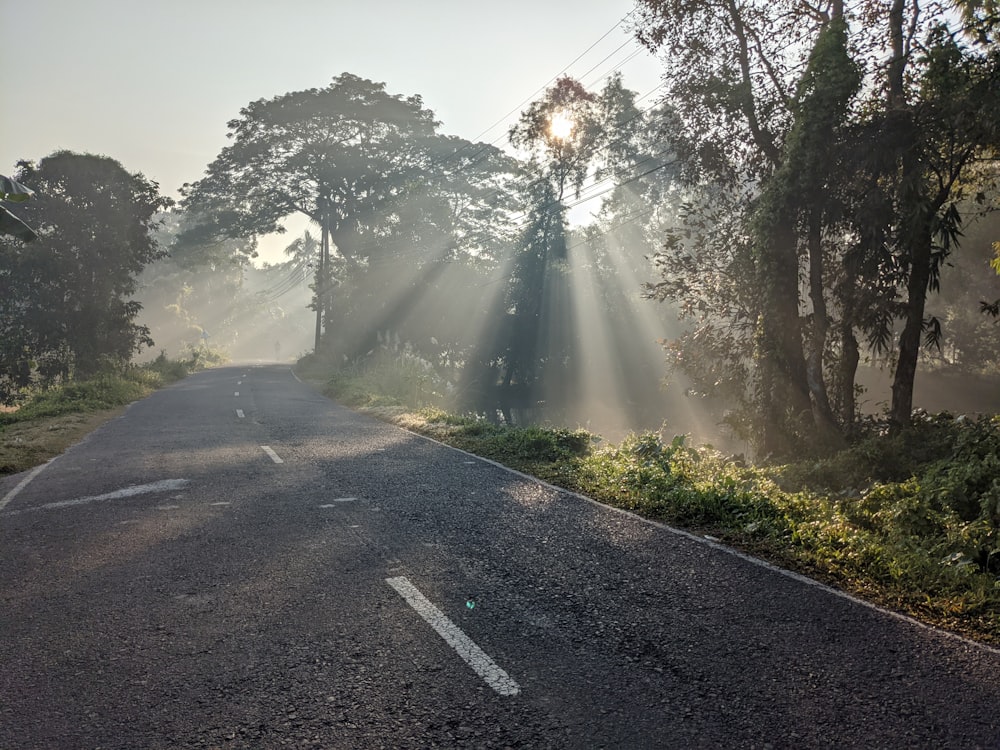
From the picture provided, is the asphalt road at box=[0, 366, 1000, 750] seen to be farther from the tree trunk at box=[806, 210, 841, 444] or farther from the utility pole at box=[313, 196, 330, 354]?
the utility pole at box=[313, 196, 330, 354]

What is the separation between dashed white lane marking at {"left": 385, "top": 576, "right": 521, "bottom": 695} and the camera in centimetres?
352

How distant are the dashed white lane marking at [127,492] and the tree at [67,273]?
20760mm

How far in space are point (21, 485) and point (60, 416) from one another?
8923mm

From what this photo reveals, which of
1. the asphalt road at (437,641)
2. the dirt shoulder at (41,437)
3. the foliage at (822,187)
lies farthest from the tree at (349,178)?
the asphalt road at (437,641)

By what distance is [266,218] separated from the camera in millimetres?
44375

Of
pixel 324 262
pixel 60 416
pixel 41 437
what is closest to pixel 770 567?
pixel 41 437

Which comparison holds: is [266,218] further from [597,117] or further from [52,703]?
[52,703]

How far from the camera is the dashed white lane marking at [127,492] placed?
7.61 metres

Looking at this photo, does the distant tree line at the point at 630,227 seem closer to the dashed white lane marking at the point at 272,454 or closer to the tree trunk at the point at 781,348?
the tree trunk at the point at 781,348

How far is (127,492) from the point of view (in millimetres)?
8219

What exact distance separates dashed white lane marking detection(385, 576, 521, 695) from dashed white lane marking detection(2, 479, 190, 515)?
470cm

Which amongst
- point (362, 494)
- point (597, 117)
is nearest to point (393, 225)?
point (597, 117)

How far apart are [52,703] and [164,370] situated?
3493 centimetres

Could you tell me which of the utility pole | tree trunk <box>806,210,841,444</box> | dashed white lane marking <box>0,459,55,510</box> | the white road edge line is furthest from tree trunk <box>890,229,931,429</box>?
the utility pole
